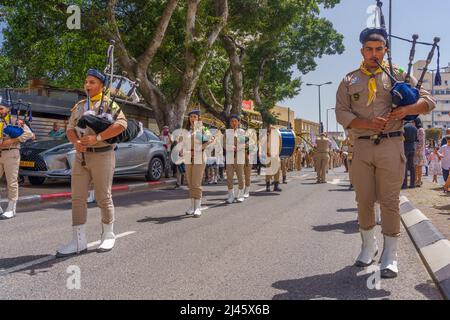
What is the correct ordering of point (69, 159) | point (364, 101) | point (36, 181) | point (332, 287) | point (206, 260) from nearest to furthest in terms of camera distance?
point (332, 287), point (364, 101), point (206, 260), point (69, 159), point (36, 181)

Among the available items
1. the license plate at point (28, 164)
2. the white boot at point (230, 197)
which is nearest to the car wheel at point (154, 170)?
the license plate at point (28, 164)

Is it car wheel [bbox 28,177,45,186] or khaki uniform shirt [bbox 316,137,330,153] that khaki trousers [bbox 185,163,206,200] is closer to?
car wheel [bbox 28,177,45,186]

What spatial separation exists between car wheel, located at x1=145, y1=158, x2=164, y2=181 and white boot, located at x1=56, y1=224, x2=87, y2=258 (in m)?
9.93

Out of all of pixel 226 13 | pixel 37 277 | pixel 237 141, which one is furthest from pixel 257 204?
pixel 226 13

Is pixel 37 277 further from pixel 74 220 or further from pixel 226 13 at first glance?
pixel 226 13

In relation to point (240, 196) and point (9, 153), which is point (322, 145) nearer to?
point (240, 196)

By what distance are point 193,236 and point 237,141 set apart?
4.99 meters

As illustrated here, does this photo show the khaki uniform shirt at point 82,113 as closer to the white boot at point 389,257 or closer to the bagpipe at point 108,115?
the bagpipe at point 108,115

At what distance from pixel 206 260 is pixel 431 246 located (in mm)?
2530

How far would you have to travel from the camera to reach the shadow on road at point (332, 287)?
12.3 ft

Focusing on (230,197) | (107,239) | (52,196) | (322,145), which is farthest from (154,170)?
(107,239)

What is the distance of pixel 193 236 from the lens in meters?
6.39

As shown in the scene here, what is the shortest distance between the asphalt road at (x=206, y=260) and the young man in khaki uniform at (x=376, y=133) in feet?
1.78

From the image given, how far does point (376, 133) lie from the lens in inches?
171
